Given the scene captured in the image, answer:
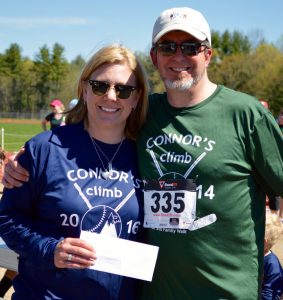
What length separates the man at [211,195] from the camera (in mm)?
2219

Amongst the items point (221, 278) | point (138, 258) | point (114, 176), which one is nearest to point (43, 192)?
point (114, 176)

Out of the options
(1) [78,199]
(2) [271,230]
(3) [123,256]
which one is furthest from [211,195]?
(2) [271,230]

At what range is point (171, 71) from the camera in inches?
93.7

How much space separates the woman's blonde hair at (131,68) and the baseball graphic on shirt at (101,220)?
452 millimetres

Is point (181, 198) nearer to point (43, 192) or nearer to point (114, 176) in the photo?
point (114, 176)

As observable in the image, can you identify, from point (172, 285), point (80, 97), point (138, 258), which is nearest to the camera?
point (138, 258)

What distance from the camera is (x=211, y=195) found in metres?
2.22

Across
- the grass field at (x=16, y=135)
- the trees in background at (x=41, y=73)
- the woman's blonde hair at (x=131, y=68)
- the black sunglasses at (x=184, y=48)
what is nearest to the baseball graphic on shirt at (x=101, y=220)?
the woman's blonde hair at (x=131, y=68)

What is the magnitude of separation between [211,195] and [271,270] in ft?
3.99

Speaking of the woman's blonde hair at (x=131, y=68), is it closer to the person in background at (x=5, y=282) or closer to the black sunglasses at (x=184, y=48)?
the black sunglasses at (x=184, y=48)

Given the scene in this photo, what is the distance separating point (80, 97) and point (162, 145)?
1.62 feet

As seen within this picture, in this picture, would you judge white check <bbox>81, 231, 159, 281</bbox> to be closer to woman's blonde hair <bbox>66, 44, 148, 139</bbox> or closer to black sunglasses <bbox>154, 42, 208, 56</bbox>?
woman's blonde hair <bbox>66, 44, 148, 139</bbox>

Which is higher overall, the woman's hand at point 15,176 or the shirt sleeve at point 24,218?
the woman's hand at point 15,176

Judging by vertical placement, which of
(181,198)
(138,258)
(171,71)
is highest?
(171,71)
